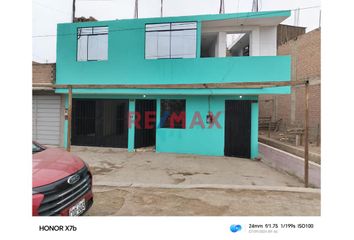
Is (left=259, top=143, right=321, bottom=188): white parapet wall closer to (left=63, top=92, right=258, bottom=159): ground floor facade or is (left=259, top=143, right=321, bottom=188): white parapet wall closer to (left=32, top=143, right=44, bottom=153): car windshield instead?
(left=63, top=92, right=258, bottom=159): ground floor facade

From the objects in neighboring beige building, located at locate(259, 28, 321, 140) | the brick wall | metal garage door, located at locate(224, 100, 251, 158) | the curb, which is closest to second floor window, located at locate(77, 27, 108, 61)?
the brick wall

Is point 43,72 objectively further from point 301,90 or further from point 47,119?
point 301,90

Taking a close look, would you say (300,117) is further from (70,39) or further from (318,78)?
(70,39)

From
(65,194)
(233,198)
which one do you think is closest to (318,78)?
(233,198)

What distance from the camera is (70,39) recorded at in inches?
339

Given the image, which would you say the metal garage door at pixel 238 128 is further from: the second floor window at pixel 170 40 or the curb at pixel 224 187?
the curb at pixel 224 187

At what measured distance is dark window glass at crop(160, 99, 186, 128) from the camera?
8.57 m

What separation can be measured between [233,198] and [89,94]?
25.4ft

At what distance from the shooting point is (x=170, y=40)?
818 cm

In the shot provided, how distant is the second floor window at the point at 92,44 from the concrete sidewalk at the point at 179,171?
165 inches

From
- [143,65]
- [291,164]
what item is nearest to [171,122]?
[143,65]

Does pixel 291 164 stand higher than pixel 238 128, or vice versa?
pixel 238 128

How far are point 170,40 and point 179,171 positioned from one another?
5.30m

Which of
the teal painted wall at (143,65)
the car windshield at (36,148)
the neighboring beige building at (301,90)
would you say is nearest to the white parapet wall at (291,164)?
the teal painted wall at (143,65)
